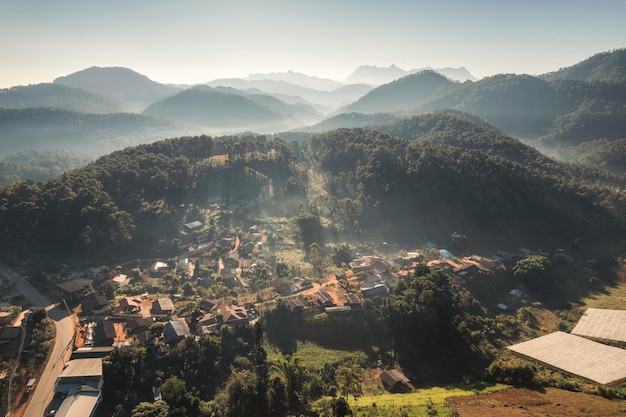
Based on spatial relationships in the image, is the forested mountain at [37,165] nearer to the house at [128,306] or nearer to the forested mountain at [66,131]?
the forested mountain at [66,131]

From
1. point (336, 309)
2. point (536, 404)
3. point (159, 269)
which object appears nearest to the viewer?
point (536, 404)

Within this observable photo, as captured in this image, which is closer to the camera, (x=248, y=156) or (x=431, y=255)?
(x=431, y=255)

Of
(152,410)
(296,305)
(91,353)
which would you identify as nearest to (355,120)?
(296,305)

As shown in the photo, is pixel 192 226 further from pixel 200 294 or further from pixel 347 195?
pixel 347 195

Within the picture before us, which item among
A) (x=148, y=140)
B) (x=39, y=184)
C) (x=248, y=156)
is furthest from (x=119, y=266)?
(x=148, y=140)

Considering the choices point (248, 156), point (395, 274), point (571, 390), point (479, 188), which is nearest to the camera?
point (571, 390)

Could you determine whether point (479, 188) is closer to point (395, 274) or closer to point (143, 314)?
point (395, 274)
